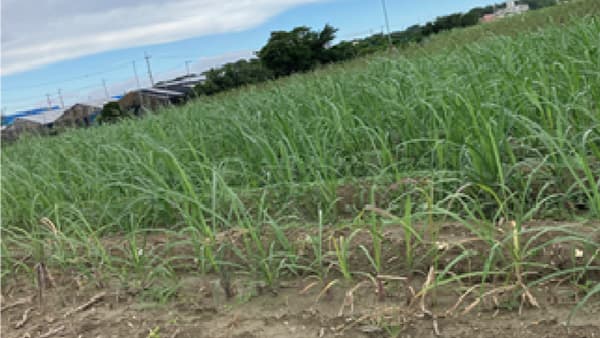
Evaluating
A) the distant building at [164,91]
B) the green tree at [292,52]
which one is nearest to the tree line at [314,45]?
the green tree at [292,52]

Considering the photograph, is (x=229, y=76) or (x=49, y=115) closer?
(x=229, y=76)

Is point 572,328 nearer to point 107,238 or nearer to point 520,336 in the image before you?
point 520,336

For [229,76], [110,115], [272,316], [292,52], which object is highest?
[292,52]

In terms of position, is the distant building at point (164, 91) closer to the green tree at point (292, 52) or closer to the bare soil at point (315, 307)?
the green tree at point (292, 52)

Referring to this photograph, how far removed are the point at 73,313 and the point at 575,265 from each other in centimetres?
156

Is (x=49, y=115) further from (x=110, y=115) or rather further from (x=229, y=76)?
(x=229, y=76)

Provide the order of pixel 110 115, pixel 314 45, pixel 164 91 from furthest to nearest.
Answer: pixel 314 45, pixel 164 91, pixel 110 115

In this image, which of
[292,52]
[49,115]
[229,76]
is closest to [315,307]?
[229,76]

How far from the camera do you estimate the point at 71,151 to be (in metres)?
3.95

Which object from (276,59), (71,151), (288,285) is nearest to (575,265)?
(288,285)

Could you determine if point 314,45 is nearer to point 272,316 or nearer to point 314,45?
point 314,45

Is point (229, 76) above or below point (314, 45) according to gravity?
→ below

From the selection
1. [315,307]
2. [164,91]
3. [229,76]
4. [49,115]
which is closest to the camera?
[315,307]

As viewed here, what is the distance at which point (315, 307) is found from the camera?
1.45 m
